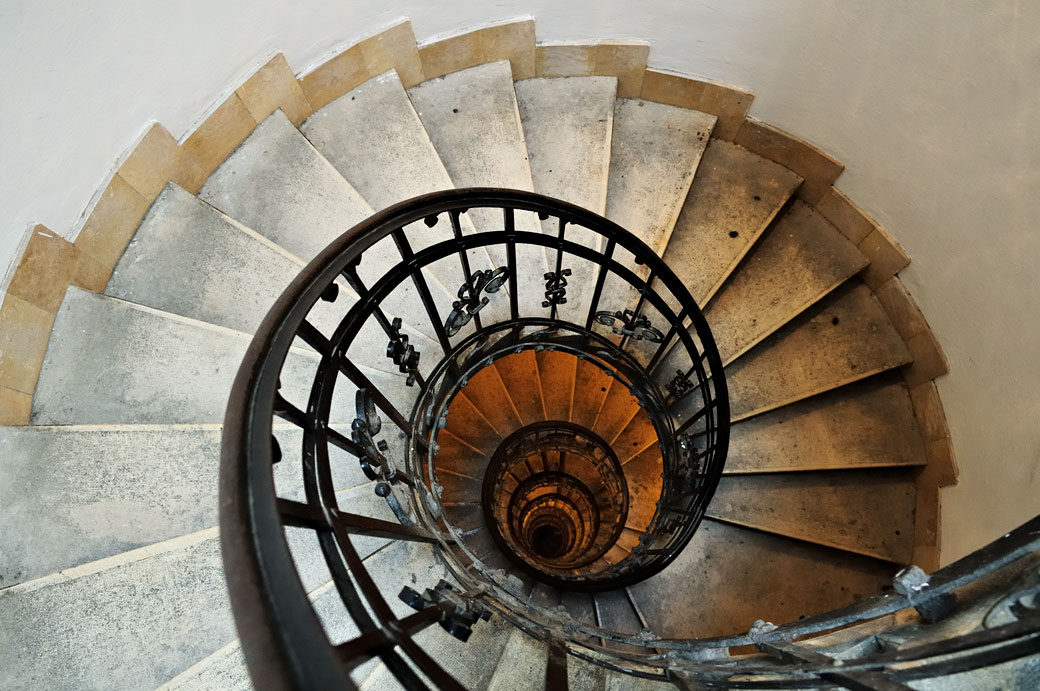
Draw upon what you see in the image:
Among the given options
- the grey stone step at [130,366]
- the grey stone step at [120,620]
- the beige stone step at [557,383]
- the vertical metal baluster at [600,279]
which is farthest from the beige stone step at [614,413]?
the grey stone step at [120,620]

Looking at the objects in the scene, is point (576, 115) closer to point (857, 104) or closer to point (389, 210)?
point (857, 104)

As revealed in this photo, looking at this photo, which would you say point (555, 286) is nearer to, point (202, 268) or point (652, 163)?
point (652, 163)

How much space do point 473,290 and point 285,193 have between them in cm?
122

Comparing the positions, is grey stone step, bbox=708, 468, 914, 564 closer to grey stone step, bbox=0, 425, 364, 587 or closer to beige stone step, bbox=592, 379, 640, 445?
beige stone step, bbox=592, 379, 640, 445

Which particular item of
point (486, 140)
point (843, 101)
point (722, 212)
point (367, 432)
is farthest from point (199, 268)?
point (843, 101)

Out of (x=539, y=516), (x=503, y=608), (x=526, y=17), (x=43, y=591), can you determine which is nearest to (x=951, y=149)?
(x=526, y=17)

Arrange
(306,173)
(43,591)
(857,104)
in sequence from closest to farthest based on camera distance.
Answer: (43,591) < (306,173) < (857,104)

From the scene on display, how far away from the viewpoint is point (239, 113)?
329cm

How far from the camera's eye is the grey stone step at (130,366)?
8.53 feet

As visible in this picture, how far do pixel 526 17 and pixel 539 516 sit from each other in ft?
20.6

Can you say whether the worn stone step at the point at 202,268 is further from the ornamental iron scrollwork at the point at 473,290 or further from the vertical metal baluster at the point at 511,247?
the vertical metal baluster at the point at 511,247

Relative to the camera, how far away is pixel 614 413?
6.44 metres

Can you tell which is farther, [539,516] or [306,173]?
[539,516]

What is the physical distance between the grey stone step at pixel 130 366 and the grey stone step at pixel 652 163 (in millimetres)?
2773
